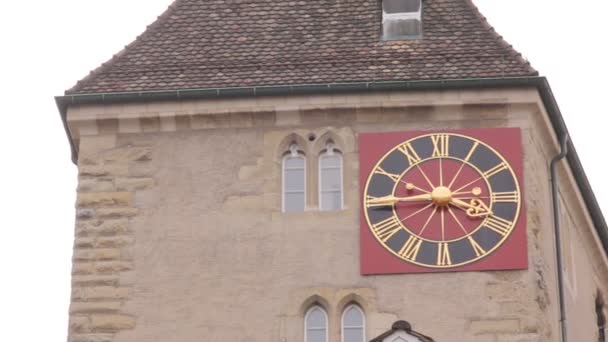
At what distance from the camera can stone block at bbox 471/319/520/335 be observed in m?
30.9

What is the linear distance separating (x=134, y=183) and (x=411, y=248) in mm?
3677

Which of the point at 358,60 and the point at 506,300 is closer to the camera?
the point at 506,300

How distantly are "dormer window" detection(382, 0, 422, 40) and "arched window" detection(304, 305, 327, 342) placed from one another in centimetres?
415

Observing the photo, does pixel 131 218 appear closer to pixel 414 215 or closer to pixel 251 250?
pixel 251 250

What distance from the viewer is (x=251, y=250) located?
31.8 meters

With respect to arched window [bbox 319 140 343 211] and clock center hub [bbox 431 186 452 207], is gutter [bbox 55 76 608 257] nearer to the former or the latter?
arched window [bbox 319 140 343 211]

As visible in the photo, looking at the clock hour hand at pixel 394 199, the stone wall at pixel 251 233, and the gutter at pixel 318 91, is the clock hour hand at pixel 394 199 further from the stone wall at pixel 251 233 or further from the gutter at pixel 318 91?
the gutter at pixel 318 91

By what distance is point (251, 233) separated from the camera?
105 feet

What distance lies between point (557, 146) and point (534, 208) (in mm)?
1897

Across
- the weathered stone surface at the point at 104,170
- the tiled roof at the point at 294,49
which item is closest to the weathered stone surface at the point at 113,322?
the weathered stone surface at the point at 104,170

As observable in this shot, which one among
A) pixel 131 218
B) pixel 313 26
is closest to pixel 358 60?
pixel 313 26

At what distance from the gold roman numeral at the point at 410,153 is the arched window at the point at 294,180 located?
1.26 meters

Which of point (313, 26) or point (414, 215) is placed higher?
→ point (313, 26)

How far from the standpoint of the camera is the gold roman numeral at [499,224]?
Answer: 103 ft
